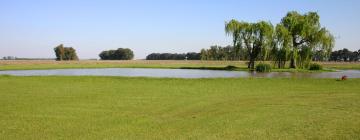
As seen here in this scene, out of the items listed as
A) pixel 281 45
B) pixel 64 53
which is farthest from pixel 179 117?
pixel 64 53

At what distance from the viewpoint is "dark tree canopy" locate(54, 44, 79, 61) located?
149m

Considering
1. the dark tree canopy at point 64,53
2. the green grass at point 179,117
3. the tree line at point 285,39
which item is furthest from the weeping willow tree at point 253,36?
the dark tree canopy at point 64,53

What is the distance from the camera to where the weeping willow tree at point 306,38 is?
57094 mm

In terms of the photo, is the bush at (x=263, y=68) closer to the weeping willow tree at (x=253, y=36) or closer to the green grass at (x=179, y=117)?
the weeping willow tree at (x=253, y=36)

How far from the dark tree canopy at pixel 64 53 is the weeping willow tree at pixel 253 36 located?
10221 cm

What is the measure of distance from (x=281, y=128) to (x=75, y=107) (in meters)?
7.51

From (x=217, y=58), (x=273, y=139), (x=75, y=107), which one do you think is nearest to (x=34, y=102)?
(x=75, y=107)

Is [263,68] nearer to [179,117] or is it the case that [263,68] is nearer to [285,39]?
[285,39]

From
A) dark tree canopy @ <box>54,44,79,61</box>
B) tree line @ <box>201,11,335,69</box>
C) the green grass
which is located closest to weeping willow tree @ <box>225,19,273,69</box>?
tree line @ <box>201,11,335,69</box>

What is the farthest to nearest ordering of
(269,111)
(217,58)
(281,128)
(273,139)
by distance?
(217,58), (269,111), (281,128), (273,139)

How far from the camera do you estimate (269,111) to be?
43.0 ft

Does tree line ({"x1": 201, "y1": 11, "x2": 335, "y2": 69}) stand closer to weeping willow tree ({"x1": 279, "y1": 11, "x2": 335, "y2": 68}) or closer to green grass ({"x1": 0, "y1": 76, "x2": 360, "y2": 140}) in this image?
weeping willow tree ({"x1": 279, "y1": 11, "x2": 335, "y2": 68})

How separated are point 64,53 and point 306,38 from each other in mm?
111581

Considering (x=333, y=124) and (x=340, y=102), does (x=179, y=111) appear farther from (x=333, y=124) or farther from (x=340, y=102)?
(x=340, y=102)
